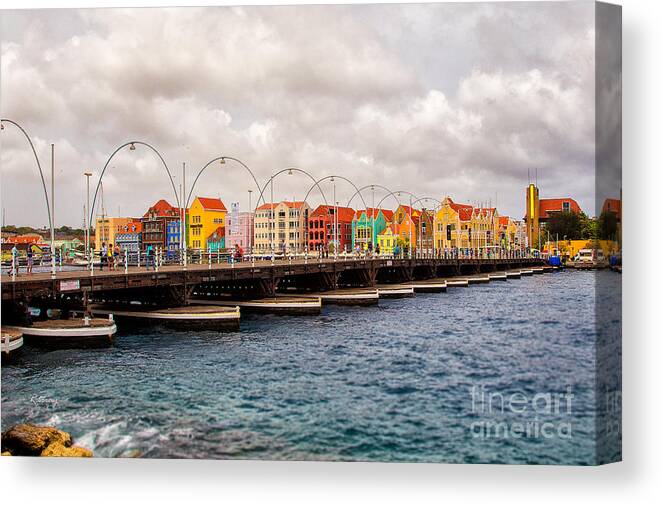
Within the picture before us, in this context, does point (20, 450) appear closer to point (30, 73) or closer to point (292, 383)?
point (292, 383)

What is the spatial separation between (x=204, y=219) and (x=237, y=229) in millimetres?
5832

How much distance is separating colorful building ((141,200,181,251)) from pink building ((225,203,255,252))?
773 inches

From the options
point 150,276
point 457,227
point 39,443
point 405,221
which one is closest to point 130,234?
point 405,221

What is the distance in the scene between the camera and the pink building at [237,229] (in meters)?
81.9

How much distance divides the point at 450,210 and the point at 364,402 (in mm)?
85549

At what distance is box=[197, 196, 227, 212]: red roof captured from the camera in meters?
88.1

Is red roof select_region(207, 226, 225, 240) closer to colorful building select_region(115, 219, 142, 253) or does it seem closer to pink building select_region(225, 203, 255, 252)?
pink building select_region(225, 203, 255, 252)

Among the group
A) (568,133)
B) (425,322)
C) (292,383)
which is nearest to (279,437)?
(292,383)

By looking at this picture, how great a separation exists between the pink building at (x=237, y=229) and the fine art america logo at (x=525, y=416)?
6670cm

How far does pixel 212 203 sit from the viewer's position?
9000 cm

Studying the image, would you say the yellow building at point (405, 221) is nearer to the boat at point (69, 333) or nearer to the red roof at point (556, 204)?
the red roof at point (556, 204)

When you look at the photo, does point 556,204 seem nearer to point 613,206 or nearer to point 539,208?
point 539,208

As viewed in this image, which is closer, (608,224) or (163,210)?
(608,224)

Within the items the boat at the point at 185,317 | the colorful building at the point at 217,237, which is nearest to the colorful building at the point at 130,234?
the colorful building at the point at 217,237
